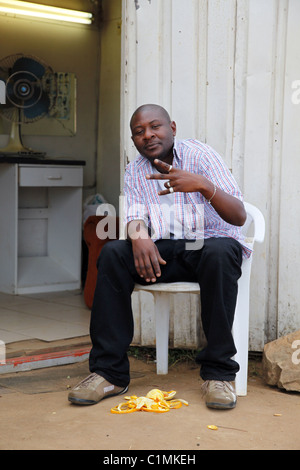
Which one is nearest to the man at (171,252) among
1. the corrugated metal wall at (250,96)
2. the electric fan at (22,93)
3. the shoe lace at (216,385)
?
the shoe lace at (216,385)

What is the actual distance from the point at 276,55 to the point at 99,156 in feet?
10.7

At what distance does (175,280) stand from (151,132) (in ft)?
2.22

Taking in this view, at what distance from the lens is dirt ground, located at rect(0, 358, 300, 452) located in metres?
2.39

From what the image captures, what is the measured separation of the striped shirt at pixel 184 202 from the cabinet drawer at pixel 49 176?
2.38m

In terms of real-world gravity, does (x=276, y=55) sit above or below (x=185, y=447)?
above

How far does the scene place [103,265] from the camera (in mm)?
2959

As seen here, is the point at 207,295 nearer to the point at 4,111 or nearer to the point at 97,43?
the point at 4,111

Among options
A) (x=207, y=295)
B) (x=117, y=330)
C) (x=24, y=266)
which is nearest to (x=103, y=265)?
(x=117, y=330)

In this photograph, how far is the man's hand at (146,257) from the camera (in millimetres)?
2918

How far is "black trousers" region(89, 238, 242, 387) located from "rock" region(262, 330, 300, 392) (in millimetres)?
315

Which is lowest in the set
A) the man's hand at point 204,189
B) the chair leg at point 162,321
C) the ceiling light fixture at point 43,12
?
the chair leg at point 162,321

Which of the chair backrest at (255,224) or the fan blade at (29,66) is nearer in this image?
the chair backrest at (255,224)

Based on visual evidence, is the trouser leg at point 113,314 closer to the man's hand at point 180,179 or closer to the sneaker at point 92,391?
the sneaker at point 92,391

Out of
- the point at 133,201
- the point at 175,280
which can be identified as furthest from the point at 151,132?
the point at 175,280
